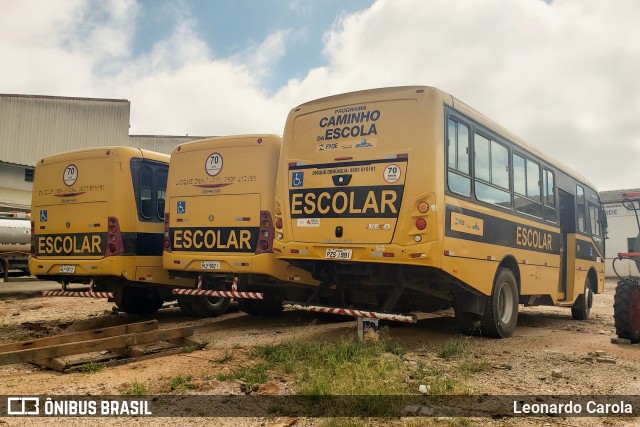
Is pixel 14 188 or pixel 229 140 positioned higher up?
pixel 14 188

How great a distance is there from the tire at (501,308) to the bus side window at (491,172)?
1123 millimetres

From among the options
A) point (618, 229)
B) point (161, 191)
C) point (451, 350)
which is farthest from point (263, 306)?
point (618, 229)

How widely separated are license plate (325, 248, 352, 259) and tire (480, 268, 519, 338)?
2240mm

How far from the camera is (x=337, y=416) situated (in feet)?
13.9

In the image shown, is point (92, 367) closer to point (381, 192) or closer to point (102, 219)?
point (102, 219)

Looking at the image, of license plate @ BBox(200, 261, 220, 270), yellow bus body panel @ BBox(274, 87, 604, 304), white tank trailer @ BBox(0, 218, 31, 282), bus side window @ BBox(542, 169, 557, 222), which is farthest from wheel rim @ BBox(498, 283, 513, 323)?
white tank trailer @ BBox(0, 218, 31, 282)

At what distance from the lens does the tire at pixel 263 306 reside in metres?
9.95

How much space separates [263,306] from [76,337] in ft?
12.0

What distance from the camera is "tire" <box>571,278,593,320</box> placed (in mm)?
11789

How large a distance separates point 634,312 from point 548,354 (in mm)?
2108

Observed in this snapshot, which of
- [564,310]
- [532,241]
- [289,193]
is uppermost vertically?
[289,193]

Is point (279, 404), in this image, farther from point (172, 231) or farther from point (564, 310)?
point (564, 310)

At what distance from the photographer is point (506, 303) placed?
27.4 feet

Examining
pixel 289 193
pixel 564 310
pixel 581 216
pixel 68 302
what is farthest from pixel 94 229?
pixel 564 310
